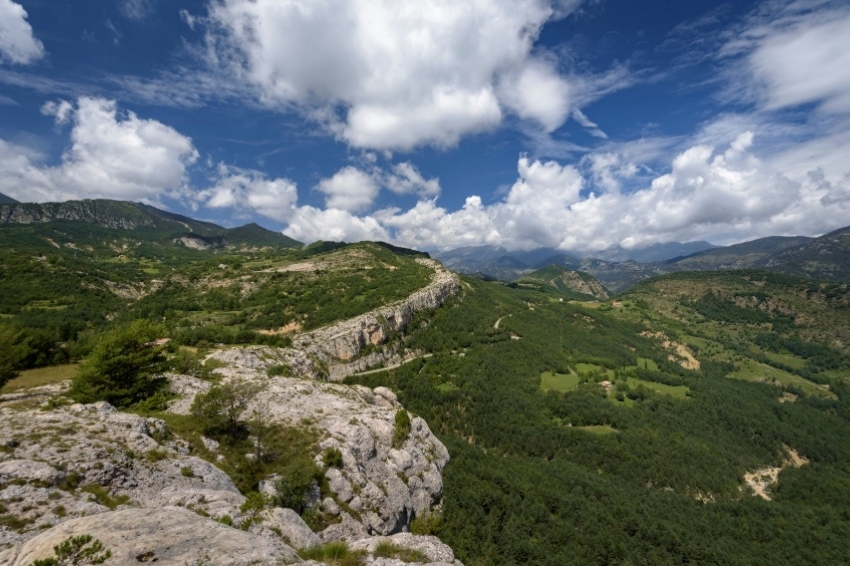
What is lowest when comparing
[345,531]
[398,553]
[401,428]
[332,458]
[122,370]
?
[345,531]

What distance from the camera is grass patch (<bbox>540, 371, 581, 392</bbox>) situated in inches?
4626

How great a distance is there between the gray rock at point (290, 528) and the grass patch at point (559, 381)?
357 feet

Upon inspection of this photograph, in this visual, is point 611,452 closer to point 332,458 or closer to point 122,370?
point 332,458

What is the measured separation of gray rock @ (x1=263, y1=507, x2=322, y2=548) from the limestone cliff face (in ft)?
182

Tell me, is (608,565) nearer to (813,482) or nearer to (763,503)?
(763,503)

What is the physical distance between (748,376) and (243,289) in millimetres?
242983

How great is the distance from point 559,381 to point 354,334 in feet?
252

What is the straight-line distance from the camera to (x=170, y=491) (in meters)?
19.3

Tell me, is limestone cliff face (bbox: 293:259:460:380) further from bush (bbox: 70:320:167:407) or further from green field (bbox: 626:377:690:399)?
green field (bbox: 626:377:690:399)

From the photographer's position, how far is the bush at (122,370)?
30.1 metres

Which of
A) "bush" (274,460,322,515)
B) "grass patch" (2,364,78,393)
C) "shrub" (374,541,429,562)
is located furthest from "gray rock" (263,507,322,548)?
"grass patch" (2,364,78,393)

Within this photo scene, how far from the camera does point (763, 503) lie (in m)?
86.1

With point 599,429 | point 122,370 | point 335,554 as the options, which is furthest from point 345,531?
point 599,429

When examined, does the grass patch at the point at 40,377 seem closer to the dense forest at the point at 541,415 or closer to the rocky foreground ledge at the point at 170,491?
the dense forest at the point at 541,415
